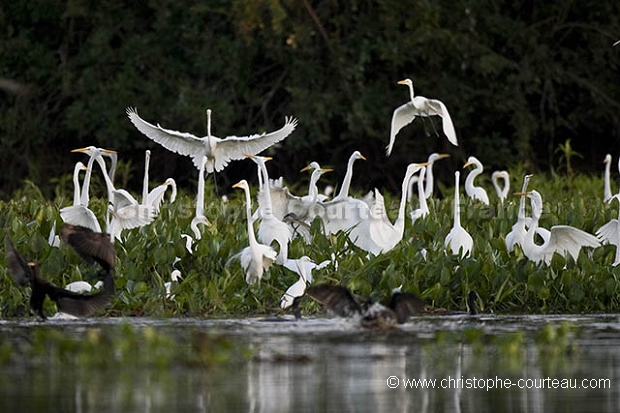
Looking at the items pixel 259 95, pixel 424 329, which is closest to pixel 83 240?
pixel 424 329

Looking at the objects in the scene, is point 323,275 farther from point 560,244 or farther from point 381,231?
point 560,244

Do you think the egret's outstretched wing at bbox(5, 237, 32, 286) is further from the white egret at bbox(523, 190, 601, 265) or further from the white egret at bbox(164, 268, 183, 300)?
the white egret at bbox(523, 190, 601, 265)

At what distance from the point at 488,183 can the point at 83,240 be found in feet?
39.7

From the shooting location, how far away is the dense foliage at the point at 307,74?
19000mm

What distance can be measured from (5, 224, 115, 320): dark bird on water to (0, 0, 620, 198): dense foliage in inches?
382

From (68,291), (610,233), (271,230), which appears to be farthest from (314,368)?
(610,233)

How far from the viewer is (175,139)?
1255cm

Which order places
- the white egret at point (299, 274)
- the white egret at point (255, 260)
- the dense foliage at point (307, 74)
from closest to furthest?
the white egret at point (299, 274), the white egret at point (255, 260), the dense foliage at point (307, 74)

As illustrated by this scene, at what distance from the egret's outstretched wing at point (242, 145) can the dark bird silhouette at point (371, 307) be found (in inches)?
157

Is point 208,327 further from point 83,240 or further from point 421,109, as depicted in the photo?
point 421,109

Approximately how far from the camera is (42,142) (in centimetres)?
2086

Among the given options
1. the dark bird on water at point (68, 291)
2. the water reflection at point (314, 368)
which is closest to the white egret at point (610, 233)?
the water reflection at point (314, 368)

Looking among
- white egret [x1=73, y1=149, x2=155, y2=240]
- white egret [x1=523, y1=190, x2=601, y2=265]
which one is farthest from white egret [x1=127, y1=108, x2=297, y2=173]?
white egret [x1=523, y1=190, x2=601, y2=265]

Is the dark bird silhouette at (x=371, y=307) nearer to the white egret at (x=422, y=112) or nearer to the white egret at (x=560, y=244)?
the white egret at (x=560, y=244)
